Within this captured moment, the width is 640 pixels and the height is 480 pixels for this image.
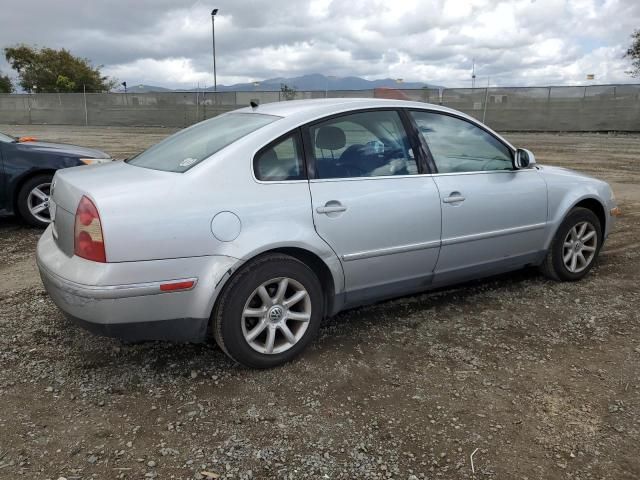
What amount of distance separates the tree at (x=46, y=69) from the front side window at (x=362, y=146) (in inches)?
2499

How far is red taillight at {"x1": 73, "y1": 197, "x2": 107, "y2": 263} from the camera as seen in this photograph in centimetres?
281

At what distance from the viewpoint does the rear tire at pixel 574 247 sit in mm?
4672

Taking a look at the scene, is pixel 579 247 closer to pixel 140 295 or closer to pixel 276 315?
pixel 276 315

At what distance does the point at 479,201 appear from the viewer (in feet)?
13.1

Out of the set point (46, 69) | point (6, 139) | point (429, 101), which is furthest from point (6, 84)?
point (6, 139)

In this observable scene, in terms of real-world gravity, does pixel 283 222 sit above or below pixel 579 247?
above

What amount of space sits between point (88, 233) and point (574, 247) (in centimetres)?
392

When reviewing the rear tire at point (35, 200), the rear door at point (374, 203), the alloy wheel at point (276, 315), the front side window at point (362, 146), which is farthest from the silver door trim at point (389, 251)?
the rear tire at point (35, 200)

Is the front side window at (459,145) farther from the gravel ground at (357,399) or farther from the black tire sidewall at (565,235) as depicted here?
the gravel ground at (357,399)

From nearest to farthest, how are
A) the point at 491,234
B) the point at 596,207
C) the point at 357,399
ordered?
the point at 357,399
the point at 491,234
the point at 596,207

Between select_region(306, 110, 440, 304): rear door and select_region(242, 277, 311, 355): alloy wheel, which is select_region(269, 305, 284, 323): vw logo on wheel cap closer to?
select_region(242, 277, 311, 355): alloy wheel

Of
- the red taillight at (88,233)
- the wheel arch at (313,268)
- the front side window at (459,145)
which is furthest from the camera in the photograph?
the front side window at (459,145)

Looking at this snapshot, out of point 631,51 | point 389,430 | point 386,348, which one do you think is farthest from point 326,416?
point 631,51

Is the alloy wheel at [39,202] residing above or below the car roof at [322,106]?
below
